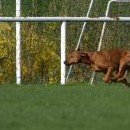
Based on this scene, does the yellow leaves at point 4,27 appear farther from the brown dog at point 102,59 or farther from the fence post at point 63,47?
the brown dog at point 102,59

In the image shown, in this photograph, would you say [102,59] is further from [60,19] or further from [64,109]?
[64,109]

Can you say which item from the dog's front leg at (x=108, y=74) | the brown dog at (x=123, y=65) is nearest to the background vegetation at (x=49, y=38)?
the dog's front leg at (x=108, y=74)

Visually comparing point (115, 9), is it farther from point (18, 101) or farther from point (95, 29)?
point (18, 101)

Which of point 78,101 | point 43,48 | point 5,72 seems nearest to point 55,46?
point 43,48

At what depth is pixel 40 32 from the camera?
1327cm

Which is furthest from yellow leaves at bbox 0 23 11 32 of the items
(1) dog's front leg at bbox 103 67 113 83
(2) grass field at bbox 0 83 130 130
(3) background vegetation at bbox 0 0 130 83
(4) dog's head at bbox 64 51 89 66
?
(2) grass field at bbox 0 83 130 130

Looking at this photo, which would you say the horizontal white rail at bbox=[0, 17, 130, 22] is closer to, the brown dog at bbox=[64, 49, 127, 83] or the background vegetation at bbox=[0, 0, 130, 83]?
the background vegetation at bbox=[0, 0, 130, 83]

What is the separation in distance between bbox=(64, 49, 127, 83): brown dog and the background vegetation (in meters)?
0.68

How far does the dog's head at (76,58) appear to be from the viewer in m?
12.4

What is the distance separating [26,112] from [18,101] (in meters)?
1.12

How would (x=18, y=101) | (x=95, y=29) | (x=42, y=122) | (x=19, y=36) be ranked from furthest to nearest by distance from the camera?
1. (x=95, y=29)
2. (x=19, y=36)
3. (x=18, y=101)
4. (x=42, y=122)

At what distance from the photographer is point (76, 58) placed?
41.0ft

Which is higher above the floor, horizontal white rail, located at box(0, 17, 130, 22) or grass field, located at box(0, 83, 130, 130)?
horizontal white rail, located at box(0, 17, 130, 22)

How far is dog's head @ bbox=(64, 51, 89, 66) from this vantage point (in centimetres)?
1241
